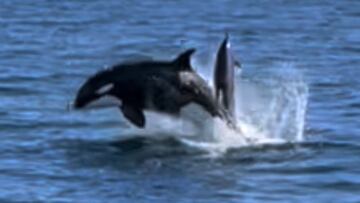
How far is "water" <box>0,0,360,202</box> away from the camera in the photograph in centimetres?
1983

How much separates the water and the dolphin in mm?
315

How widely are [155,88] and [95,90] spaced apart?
2.64ft

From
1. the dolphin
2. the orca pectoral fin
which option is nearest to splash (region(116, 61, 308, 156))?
the dolphin

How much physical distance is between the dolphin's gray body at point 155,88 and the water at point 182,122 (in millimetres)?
446

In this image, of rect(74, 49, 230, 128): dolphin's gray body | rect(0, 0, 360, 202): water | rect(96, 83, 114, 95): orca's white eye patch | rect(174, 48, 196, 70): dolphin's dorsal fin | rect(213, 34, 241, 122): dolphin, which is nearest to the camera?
rect(0, 0, 360, 202): water

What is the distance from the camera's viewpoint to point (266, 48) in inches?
1251

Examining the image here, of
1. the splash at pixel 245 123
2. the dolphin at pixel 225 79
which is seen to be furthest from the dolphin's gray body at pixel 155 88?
the splash at pixel 245 123

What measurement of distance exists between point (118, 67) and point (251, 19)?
551 inches

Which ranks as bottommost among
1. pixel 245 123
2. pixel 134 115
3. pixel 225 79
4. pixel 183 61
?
pixel 245 123

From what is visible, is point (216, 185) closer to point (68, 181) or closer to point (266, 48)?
point (68, 181)

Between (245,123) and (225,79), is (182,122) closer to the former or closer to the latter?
(225,79)

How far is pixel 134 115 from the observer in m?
21.6

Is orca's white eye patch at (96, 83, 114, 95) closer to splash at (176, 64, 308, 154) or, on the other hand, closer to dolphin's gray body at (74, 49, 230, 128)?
dolphin's gray body at (74, 49, 230, 128)

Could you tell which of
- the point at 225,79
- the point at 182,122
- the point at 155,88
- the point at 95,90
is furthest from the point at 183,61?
the point at 182,122
